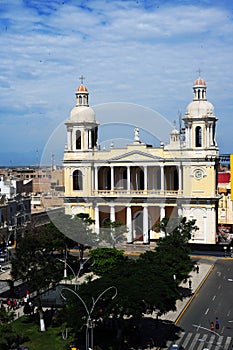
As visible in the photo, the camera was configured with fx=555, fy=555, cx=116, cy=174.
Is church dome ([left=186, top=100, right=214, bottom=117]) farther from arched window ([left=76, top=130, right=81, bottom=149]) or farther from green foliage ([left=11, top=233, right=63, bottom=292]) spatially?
green foliage ([left=11, top=233, right=63, bottom=292])

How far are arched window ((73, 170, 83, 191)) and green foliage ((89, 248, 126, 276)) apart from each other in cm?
2310

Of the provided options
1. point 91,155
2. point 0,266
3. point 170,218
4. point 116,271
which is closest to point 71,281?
point 0,266

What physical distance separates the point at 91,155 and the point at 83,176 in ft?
8.67

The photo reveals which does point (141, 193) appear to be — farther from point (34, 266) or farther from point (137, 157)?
point (34, 266)

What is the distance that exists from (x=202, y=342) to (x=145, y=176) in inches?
1299

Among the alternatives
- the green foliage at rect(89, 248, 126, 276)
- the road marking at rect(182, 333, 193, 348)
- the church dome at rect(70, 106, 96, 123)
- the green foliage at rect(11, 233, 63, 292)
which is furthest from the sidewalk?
the church dome at rect(70, 106, 96, 123)

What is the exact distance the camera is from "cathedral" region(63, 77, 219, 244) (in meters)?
61.2

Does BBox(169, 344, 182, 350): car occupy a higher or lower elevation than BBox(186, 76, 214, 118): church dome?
lower

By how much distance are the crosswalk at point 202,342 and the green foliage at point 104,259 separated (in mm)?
10899

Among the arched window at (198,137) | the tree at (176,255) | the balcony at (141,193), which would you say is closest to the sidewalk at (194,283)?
the tree at (176,255)

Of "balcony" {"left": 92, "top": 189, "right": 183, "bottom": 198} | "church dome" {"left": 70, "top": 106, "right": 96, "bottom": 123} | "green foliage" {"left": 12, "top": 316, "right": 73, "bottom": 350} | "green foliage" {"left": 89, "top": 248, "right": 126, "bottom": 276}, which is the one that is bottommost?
"green foliage" {"left": 12, "top": 316, "right": 73, "bottom": 350}

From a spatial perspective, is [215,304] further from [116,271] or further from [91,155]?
[91,155]

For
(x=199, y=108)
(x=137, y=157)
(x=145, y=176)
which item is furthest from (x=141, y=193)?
(x=199, y=108)

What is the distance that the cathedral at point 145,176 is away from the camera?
61.2 metres
